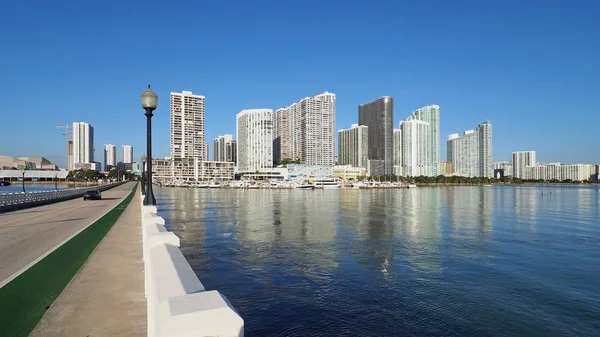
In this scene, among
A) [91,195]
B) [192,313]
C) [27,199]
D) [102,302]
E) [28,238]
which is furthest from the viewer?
[91,195]

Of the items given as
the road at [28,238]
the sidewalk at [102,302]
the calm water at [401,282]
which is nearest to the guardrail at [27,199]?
the road at [28,238]

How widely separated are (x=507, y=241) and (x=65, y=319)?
25.5 meters

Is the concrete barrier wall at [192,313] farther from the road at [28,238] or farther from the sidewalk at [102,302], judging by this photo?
the road at [28,238]

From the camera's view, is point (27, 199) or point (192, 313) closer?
point (192, 313)

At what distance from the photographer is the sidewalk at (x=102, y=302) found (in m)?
6.23

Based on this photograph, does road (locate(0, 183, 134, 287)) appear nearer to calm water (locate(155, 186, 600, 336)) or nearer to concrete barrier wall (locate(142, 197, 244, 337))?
calm water (locate(155, 186, 600, 336))

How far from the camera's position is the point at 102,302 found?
751 centimetres

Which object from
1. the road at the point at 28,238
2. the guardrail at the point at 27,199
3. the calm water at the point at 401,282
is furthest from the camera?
the guardrail at the point at 27,199

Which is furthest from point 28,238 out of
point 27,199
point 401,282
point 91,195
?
point 91,195

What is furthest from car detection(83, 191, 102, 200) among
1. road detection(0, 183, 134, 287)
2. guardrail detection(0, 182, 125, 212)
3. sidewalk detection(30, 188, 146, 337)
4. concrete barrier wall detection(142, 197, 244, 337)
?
concrete barrier wall detection(142, 197, 244, 337)

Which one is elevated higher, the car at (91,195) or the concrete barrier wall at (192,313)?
the concrete barrier wall at (192,313)

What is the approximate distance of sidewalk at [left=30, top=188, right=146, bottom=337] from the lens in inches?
245

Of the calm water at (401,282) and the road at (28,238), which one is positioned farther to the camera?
the road at (28,238)

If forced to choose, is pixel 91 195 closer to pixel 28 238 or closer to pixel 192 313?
pixel 28 238
